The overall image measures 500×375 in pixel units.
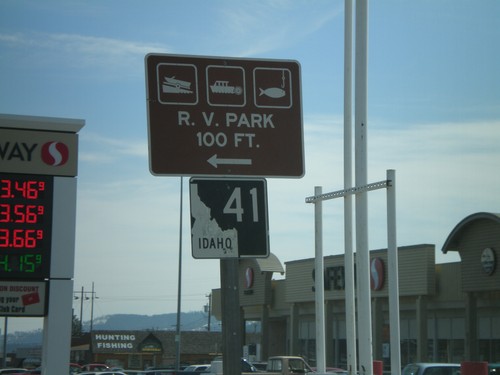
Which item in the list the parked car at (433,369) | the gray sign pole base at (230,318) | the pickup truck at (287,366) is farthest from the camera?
the pickup truck at (287,366)

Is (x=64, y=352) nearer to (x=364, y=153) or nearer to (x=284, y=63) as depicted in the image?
(x=364, y=153)

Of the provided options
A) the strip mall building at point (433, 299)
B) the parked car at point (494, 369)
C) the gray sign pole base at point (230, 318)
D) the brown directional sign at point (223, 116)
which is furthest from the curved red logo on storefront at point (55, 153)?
the strip mall building at point (433, 299)

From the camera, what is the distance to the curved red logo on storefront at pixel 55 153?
14.2 m

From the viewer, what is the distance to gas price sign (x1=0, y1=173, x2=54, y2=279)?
13086 millimetres

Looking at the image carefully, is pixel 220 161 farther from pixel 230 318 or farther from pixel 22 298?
pixel 22 298

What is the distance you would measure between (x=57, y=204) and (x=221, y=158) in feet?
23.2

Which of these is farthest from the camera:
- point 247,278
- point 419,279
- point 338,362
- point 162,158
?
point 247,278

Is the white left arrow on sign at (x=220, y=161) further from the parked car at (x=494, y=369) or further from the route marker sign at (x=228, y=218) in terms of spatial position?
the parked car at (x=494, y=369)

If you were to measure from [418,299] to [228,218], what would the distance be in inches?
1197

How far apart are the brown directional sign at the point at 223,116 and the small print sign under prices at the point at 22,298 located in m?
7.37

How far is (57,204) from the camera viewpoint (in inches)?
538

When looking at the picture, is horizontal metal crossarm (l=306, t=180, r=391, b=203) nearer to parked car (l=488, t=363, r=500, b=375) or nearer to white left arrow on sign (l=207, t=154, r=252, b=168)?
white left arrow on sign (l=207, t=154, r=252, b=168)

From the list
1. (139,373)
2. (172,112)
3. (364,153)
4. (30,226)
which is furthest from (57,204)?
(139,373)

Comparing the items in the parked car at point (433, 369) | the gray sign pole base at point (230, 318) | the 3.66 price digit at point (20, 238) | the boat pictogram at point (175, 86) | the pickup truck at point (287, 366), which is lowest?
the pickup truck at point (287, 366)
